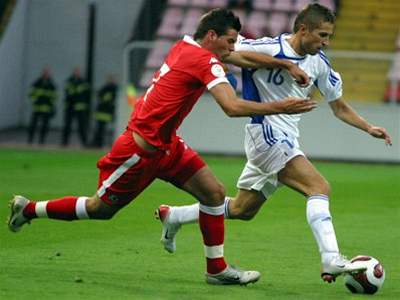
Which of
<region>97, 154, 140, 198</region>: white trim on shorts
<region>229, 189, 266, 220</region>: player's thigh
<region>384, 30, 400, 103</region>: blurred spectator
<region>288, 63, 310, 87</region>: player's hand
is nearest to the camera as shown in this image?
<region>97, 154, 140, 198</region>: white trim on shorts

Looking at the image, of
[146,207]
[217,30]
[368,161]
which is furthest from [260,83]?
[368,161]

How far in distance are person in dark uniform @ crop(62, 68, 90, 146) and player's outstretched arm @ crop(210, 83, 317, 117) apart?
1971 centimetres

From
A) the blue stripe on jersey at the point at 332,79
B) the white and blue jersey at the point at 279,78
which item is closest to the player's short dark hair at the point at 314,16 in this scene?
the white and blue jersey at the point at 279,78

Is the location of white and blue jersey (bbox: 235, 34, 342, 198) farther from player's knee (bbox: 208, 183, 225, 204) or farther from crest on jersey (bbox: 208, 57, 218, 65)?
crest on jersey (bbox: 208, 57, 218, 65)

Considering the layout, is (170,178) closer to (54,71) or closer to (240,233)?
(240,233)

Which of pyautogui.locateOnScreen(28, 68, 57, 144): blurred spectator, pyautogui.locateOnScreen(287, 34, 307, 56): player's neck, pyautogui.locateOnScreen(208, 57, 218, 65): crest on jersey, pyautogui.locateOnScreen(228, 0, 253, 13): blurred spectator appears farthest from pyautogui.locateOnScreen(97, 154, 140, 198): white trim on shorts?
pyautogui.locateOnScreen(228, 0, 253, 13): blurred spectator

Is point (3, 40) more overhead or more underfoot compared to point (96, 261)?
more underfoot

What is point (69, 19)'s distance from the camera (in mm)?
32469

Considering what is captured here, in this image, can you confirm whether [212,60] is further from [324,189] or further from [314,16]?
[324,189]

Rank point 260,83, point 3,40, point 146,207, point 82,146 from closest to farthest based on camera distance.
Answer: point 260,83 < point 146,207 < point 82,146 < point 3,40

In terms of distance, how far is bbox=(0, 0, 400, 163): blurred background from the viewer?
24469 mm

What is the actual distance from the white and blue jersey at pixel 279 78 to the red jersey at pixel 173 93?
901 millimetres

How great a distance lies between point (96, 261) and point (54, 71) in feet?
75.2

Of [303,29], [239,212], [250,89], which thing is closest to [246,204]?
[239,212]
